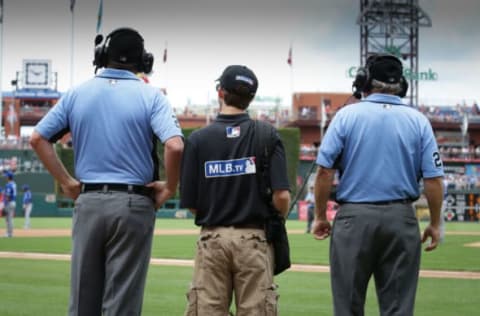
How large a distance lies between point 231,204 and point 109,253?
0.88 metres

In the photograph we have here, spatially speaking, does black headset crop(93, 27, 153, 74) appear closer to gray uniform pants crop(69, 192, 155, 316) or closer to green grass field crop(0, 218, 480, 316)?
gray uniform pants crop(69, 192, 155, 316)

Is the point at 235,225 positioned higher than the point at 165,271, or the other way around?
the point at 235,225

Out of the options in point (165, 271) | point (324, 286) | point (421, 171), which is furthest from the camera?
point (165, 271)

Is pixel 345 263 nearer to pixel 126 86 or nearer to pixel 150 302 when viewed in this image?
pixel 126 86

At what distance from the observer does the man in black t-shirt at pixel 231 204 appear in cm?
585


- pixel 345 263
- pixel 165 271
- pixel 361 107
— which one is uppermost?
pixel 361 107

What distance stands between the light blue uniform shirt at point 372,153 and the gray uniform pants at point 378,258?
0.14 metres

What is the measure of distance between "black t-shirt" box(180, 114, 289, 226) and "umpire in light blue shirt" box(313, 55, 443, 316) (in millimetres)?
576

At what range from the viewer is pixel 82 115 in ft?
19.3

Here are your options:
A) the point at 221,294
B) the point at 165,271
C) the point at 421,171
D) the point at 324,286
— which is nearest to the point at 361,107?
the point at 421,171

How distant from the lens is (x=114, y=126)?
583cm

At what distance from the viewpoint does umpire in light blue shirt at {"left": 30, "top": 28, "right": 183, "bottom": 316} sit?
570 centimetres

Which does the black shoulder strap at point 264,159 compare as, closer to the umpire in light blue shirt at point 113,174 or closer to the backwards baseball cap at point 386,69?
the umpire in light blue shirt at point 113,174

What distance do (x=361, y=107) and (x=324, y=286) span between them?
7715 millimetres
